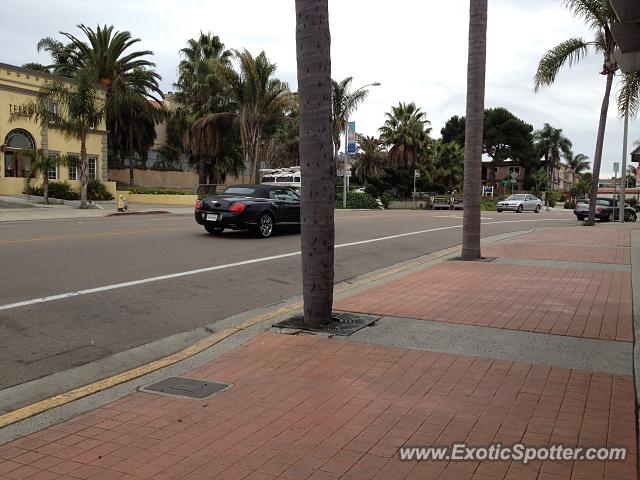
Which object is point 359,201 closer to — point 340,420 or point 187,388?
point 187,388

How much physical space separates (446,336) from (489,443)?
8.18 feet

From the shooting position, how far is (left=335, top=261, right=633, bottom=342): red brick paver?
675cm

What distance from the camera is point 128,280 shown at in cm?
917

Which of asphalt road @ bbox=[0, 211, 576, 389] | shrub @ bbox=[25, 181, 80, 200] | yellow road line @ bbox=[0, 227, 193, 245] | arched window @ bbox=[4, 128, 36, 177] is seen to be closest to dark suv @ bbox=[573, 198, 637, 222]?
asphalt road @ bbox=[0, 211, 576, 389]

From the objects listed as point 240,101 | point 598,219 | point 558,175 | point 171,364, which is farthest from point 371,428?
point 558,175

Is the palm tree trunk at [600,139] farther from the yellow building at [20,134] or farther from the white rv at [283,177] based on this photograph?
the yellow building at [20,134]

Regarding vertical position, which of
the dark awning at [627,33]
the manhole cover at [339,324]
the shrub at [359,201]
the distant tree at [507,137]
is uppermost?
the distant tree at [507,137]

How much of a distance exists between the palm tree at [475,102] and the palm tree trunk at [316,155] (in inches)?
240

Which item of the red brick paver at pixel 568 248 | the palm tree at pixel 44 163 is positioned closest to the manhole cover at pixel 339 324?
the red brick paver at pixel 568 248

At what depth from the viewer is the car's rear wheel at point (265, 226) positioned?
608 inches

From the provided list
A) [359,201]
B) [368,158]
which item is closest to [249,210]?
[359,201]

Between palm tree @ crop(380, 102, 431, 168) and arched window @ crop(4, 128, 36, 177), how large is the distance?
32652mm

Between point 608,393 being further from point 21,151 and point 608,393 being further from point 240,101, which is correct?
point 240,101

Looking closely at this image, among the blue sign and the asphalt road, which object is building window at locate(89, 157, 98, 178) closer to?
the blue sign
